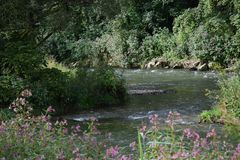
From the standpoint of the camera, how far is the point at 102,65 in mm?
15109

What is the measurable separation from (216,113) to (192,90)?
20.4 ft

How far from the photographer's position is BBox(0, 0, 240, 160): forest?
455 centimetres

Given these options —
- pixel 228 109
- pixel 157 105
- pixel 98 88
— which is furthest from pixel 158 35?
pixel 228 109

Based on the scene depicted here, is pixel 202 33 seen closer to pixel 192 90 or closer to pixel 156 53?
pixel 156 53

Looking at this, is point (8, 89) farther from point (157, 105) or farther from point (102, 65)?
point (157, 105)

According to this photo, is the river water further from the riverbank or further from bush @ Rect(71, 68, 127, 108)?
the riverbank

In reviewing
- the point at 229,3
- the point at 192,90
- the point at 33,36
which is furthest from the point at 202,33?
the point at 33,36

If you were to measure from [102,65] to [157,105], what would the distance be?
2225 mm

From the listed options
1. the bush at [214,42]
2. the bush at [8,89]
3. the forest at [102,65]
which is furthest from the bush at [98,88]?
the bush at [214,42]

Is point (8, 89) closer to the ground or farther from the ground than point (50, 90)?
farther from the ground

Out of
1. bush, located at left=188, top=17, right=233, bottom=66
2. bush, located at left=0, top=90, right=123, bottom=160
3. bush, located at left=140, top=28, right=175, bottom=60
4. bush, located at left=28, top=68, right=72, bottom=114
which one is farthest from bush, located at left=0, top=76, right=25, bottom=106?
bush, located at left=140, top=28, right=175, bottom=60

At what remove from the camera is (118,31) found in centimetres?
3306

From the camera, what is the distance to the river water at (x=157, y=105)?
10.8 metres

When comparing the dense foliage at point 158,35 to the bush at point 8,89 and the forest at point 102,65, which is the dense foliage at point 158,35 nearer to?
the forest at point 102,65
